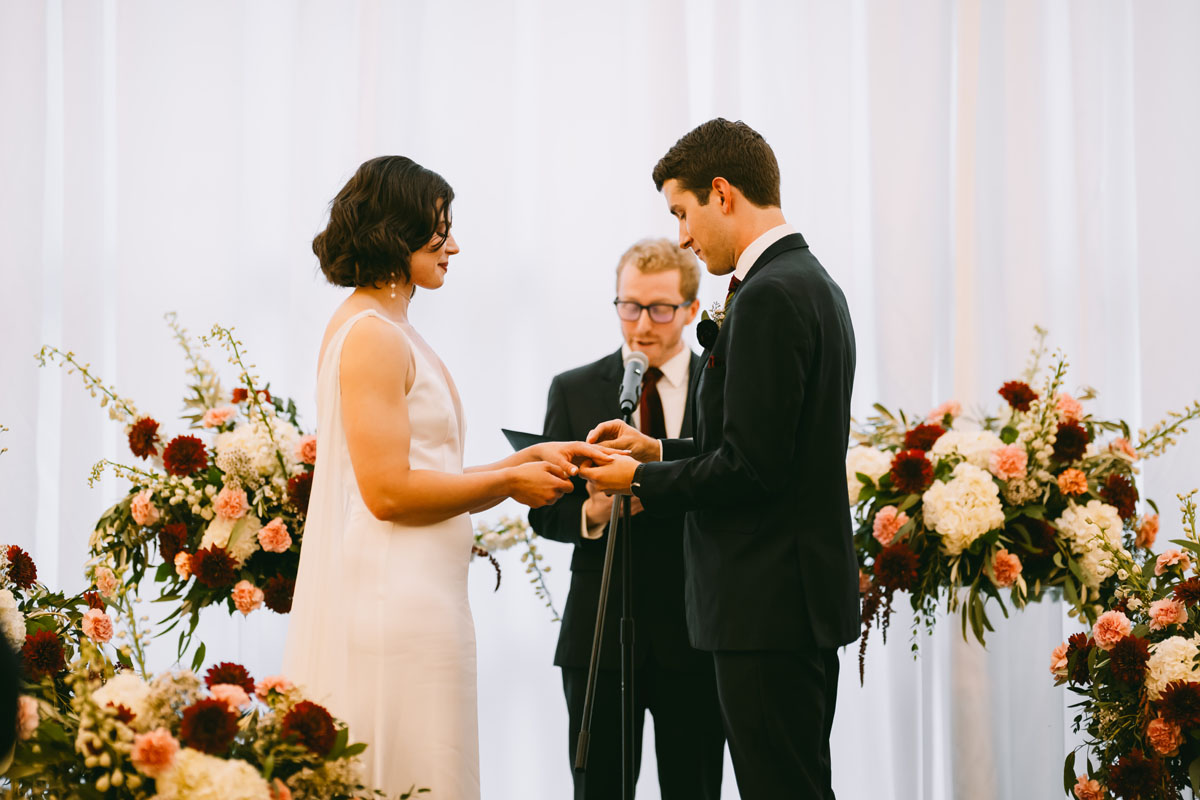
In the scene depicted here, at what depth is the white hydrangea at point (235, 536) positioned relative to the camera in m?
2.76

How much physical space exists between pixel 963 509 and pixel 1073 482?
13.1 inches

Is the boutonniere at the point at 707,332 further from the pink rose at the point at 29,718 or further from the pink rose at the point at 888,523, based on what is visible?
the pink rose at the point at 29,718

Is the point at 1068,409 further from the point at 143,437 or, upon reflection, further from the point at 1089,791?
the point at 143,437

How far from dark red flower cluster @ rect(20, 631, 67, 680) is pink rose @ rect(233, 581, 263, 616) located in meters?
0.69

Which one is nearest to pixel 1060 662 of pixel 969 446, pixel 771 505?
pixel 969 446

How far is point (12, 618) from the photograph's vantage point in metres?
2.13

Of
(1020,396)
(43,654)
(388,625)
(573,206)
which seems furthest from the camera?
(573,206)

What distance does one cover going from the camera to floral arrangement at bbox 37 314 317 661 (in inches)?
108

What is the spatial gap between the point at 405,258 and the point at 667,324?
0.99 meters

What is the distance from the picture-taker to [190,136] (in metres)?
4.21

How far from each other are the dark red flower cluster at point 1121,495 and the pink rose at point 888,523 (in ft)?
1.79

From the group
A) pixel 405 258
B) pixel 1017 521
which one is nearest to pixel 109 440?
pixel 405 258

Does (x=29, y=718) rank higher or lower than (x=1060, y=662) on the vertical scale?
lower

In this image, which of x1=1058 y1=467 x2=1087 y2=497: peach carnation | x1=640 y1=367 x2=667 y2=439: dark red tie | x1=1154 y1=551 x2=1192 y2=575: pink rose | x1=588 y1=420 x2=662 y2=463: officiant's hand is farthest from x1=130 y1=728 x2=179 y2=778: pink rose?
x1=1058 y1=467 x2=1087 y2=497: peach carnation
